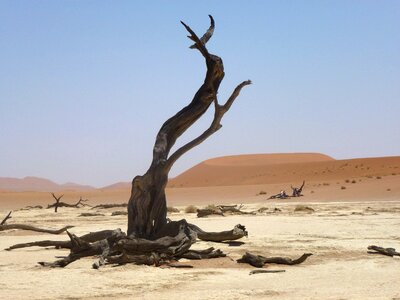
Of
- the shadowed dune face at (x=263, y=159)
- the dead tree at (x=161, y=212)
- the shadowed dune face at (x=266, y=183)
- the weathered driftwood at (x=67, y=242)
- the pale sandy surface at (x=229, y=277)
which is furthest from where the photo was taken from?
the shadowed dune face at (x=263, y=159)

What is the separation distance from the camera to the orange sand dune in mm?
75250

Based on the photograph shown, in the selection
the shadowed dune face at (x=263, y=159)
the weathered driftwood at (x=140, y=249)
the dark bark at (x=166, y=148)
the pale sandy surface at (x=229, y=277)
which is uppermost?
the shadowed dune face at (x=263, y=159)

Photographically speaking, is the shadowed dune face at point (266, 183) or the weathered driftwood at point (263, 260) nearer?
the weathered driftwood at point (263, 260)

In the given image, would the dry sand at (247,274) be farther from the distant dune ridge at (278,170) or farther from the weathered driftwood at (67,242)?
the distant dune ridge at (278,170)

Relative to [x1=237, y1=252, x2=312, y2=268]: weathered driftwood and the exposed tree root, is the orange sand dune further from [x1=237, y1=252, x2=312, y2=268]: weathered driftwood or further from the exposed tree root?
[x1=237, y1=252, x2=312, y2=268]: weathered driftwood

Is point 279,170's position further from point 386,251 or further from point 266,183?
point 386,251

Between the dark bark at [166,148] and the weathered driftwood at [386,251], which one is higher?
the dark bark at [166,148]

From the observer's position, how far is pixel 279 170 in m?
97.2

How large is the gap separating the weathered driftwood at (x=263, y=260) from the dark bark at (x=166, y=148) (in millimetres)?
2061

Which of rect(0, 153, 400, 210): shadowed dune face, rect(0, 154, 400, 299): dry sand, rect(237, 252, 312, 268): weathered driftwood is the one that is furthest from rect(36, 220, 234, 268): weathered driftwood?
rect(0, 153, 400, 210): shadowed dune face

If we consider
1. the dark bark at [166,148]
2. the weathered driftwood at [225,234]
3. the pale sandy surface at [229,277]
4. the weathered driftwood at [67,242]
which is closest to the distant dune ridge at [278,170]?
the weathered driftwood at [225,234]

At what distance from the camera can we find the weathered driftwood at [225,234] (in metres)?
12.2

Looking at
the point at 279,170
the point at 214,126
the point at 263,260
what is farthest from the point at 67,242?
the point at 279,170

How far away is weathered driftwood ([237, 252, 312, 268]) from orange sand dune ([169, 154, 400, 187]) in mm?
54679
